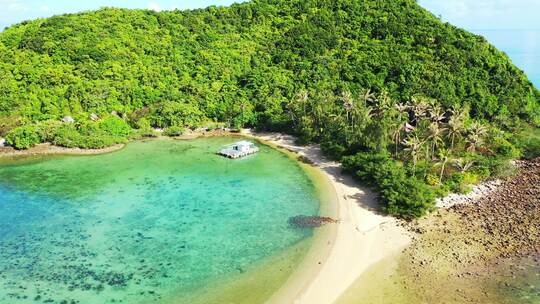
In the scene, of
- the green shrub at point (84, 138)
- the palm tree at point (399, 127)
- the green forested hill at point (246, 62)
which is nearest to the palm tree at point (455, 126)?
the palm tree at point (399, 127)

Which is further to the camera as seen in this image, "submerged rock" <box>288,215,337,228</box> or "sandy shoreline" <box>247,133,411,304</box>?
"submerged rock" <box>288,215,337,228</box>

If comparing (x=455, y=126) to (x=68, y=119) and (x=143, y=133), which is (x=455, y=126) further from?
(x=68, y=119)

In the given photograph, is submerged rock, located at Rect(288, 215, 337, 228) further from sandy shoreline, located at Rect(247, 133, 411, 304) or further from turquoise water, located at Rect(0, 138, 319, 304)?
sandy shoreline, located at Rect(247, 133, 411, 304)

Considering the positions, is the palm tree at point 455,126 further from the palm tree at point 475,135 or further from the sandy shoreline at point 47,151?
the sandy shoreline at point 47,151

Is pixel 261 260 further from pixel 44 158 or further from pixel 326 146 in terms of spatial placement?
pixel 44 158

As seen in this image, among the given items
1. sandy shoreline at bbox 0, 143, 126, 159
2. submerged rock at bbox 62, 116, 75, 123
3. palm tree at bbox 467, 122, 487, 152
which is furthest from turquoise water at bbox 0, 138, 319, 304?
palm tree at bbox 467, 122, 487, 152

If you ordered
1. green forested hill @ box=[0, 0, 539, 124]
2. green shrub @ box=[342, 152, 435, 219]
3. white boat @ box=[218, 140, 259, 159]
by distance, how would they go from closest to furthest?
1. green shrub @ box=[342, 152, 435, 219]
2. white boat @ box=[218, 140, 259, 159]
3. green forested hill @ box=[0, 0, 539, 124]

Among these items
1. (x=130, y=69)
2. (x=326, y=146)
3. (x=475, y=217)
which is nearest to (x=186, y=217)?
(x=326, y=146)
